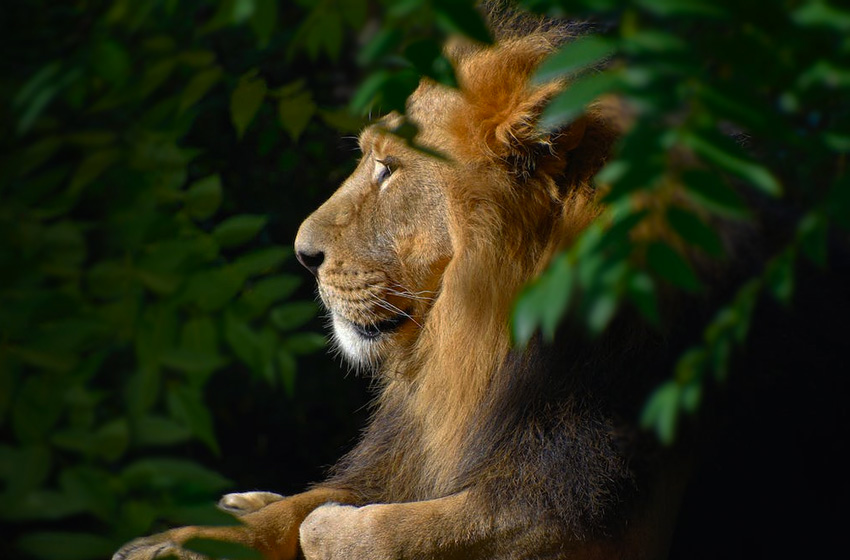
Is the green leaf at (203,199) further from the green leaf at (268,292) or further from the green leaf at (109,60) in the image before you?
the green leaf at (109,60)

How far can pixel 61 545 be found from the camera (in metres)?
1.29

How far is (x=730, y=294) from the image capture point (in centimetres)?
217

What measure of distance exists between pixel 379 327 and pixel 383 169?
45 cm

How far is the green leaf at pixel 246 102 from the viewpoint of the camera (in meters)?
1.74

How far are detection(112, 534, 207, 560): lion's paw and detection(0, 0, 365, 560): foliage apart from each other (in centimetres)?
96

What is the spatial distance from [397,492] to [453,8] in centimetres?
208

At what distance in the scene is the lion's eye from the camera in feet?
9.05

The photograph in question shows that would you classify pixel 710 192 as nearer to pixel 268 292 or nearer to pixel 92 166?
pixel 268 292

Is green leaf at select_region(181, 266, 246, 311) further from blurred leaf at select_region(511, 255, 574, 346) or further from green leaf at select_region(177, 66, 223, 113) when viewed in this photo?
blurred leaf at select_region(511, 255, 574, 346)

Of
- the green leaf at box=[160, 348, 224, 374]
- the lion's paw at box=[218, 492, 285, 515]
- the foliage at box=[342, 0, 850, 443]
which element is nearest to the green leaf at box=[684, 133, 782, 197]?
the foliage at box=[342, 0, 850, 443]

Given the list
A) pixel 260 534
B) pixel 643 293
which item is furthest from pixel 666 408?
pixel 260 534

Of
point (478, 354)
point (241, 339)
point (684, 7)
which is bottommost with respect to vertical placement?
point (478, 354)

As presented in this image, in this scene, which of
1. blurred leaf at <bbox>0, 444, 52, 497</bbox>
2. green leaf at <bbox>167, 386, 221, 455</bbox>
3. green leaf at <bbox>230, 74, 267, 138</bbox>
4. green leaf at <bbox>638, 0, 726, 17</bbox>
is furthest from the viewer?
green leaf at <bbox>230, 74, 267, 138</bbox>

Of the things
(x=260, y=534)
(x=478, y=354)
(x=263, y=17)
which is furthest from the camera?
(x=478, y=354)
